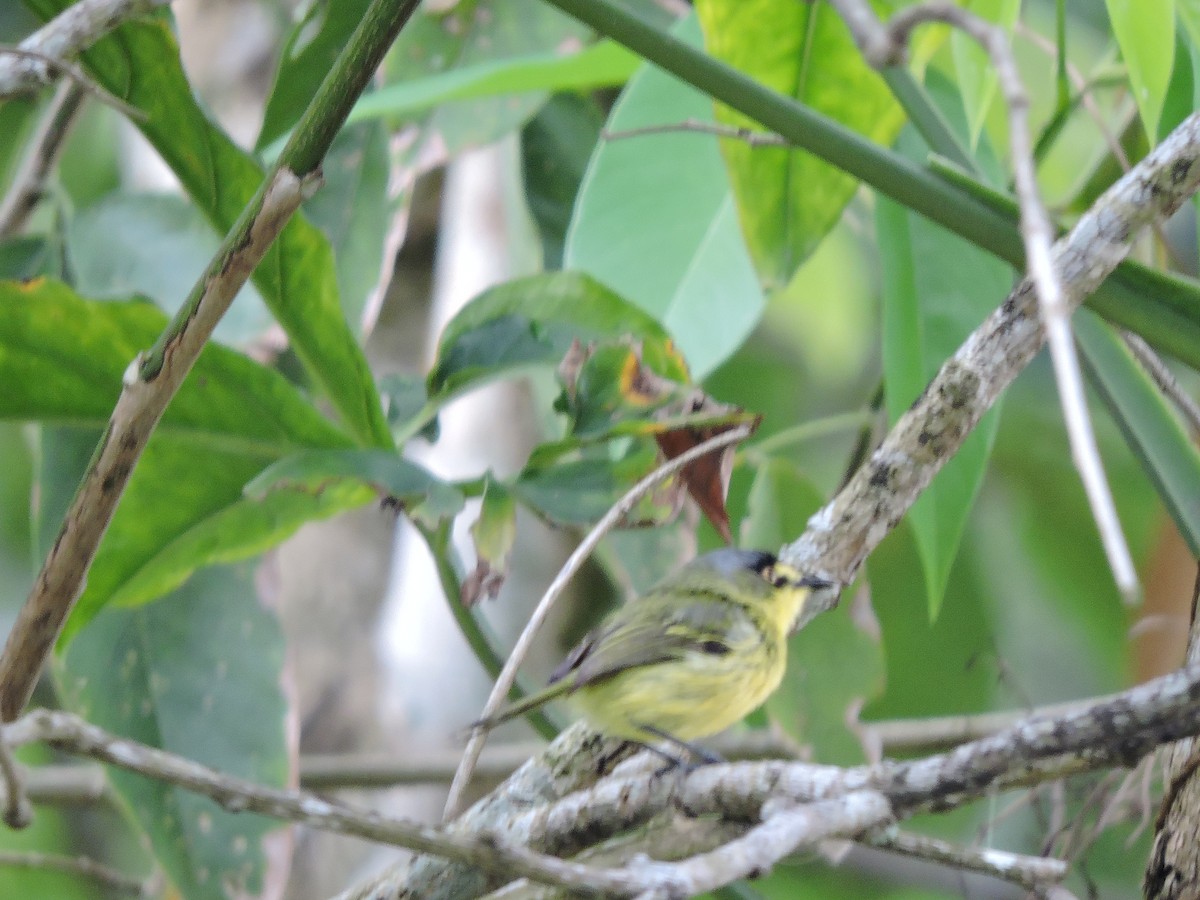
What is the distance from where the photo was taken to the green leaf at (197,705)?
4.98 ft

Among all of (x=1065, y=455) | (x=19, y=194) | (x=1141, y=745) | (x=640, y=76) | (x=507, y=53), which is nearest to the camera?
(x=1141, y=745)

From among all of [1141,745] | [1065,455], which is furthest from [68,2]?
[1065,455]

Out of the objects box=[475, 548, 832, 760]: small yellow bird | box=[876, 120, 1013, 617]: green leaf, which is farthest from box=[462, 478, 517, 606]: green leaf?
box=[876, 120, 1013, 617]: green leaf

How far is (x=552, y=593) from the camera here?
3.30 feet

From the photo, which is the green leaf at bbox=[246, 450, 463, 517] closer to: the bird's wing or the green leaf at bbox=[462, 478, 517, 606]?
the green leaf at bbox=[462, 478, 517, 606]

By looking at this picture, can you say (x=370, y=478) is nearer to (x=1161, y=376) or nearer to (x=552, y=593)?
(x=552, y=593)

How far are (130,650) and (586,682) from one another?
0.67 m

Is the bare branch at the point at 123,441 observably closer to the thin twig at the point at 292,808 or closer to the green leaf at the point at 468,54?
the thin twig at the point at 292,808

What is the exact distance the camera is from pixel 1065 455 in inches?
110

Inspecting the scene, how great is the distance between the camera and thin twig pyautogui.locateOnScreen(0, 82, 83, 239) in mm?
1891

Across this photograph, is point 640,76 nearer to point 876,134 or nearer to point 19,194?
point 876,134

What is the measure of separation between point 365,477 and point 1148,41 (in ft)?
2.43

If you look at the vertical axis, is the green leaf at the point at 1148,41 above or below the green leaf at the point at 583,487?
above

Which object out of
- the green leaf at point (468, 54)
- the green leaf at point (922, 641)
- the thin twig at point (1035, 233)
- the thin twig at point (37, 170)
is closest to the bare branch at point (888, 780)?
the thin twig at point (1035, 233)
